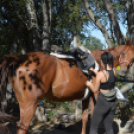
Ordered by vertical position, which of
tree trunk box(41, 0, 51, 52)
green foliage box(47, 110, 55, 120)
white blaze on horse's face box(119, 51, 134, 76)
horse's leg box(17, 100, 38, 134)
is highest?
tree trunk box(41, 0, 51, 52)

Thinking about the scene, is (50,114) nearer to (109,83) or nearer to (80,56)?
(80,56)

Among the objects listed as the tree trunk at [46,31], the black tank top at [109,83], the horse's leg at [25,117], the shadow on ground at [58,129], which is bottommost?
the shadow on ground at [58,129]

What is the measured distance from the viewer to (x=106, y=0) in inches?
211

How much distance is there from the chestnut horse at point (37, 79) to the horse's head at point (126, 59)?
3.41 ft

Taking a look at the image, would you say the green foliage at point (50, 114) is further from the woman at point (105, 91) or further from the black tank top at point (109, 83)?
the black tank top at point (109, 83)

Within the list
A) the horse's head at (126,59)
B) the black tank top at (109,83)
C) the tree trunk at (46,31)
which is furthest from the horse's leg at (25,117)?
the tree trunk at (46,31)

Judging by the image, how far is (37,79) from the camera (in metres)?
3.53

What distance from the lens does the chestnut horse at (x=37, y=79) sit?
3.46 m

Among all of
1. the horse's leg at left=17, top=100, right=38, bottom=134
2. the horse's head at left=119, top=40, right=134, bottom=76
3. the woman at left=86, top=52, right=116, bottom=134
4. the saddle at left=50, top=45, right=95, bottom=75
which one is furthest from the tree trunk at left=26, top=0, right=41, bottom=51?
the woman at left=86, top=52, right=116, bottom=134

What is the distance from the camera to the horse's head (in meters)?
4.33

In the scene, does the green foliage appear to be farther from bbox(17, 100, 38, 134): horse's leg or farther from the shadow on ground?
bbox(17, 100, 38, 134): horse's leg

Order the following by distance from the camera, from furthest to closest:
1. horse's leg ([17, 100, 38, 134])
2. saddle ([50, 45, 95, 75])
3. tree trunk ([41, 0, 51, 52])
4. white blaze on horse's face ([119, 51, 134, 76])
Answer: tree trunk ([41, 0, 51, 52]) < white blaze on horse's face ([119, 51, 134, 76]) < saddle ([50, 45, 95, 75]) < horse's leg ([17, 100, 38, 134])

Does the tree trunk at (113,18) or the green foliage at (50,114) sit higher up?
the tree trunk at (113,18)

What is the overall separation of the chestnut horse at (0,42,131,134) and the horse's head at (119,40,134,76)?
104cm
